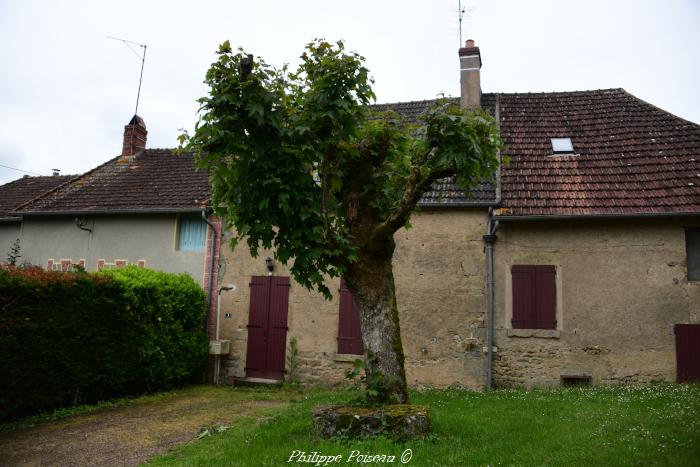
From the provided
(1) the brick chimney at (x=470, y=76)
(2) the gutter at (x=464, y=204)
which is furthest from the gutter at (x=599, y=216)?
(1) the brick chimney at (x=470, y=76)

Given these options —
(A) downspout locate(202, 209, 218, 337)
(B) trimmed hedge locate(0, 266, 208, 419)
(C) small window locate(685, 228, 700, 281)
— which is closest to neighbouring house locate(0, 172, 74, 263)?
(A) downspout locate(202, 209, 218, 337)

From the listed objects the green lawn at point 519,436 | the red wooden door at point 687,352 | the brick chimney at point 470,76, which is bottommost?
the green lawn at point 519,436

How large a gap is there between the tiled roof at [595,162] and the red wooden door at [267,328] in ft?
12.4

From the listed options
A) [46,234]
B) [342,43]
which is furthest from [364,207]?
[46,234]

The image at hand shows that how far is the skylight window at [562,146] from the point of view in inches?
459

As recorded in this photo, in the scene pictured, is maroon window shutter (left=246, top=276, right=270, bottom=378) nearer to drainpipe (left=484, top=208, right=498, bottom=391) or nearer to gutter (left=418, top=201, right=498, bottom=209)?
gutter (left=418, top=201, right=498, bottom=209)

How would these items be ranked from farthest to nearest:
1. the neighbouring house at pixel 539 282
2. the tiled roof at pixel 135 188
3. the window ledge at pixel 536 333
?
the tiled roof at pixel 135 188 < the window ledge at pixel 536 333 < the neighbouring house at pixel 539 282

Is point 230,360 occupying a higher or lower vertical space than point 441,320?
lower

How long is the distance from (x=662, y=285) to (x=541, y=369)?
8.78ft

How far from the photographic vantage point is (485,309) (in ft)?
34.3

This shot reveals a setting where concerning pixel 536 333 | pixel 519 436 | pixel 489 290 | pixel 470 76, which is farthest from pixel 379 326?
pixel 470 76

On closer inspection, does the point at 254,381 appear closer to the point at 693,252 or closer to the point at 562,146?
the point at 562,146

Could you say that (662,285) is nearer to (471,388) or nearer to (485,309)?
(485,309)

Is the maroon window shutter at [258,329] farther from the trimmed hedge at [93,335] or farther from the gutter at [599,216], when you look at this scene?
the gutter at [599,216]
